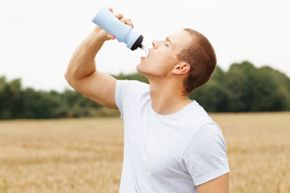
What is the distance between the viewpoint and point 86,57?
3.50 metres

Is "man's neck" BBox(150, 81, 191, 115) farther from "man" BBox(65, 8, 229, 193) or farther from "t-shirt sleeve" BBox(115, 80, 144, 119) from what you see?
"t-shirt sleeve" BBox(115, 80, 144, 119)

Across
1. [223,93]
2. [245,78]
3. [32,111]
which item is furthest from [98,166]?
[245,78]

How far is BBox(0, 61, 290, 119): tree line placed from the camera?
52.1 metres

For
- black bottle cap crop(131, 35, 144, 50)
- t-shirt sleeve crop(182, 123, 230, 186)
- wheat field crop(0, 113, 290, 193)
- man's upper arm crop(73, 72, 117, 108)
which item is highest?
black bottle cap crop(131, 35, 144, 50)

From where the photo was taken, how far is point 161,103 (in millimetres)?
3178

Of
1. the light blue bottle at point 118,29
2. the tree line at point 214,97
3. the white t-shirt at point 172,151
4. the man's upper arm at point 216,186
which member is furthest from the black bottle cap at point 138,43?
the tree line at point 214,97

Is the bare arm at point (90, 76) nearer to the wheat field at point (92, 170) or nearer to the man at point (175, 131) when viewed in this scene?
the man at point (175, 131)

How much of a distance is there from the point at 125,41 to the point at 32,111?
49.6 m

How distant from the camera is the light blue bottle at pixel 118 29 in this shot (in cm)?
320

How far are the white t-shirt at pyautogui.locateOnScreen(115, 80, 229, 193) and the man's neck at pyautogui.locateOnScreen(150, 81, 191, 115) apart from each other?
3cm

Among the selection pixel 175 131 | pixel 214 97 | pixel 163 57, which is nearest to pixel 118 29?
pixel 163 57

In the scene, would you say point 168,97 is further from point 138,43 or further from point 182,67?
point 138,43

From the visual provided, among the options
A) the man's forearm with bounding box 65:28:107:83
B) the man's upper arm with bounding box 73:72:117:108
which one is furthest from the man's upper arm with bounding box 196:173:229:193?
the man's forearm with bounding box 65:28:107:83

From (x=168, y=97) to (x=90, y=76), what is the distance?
0.57 metres
